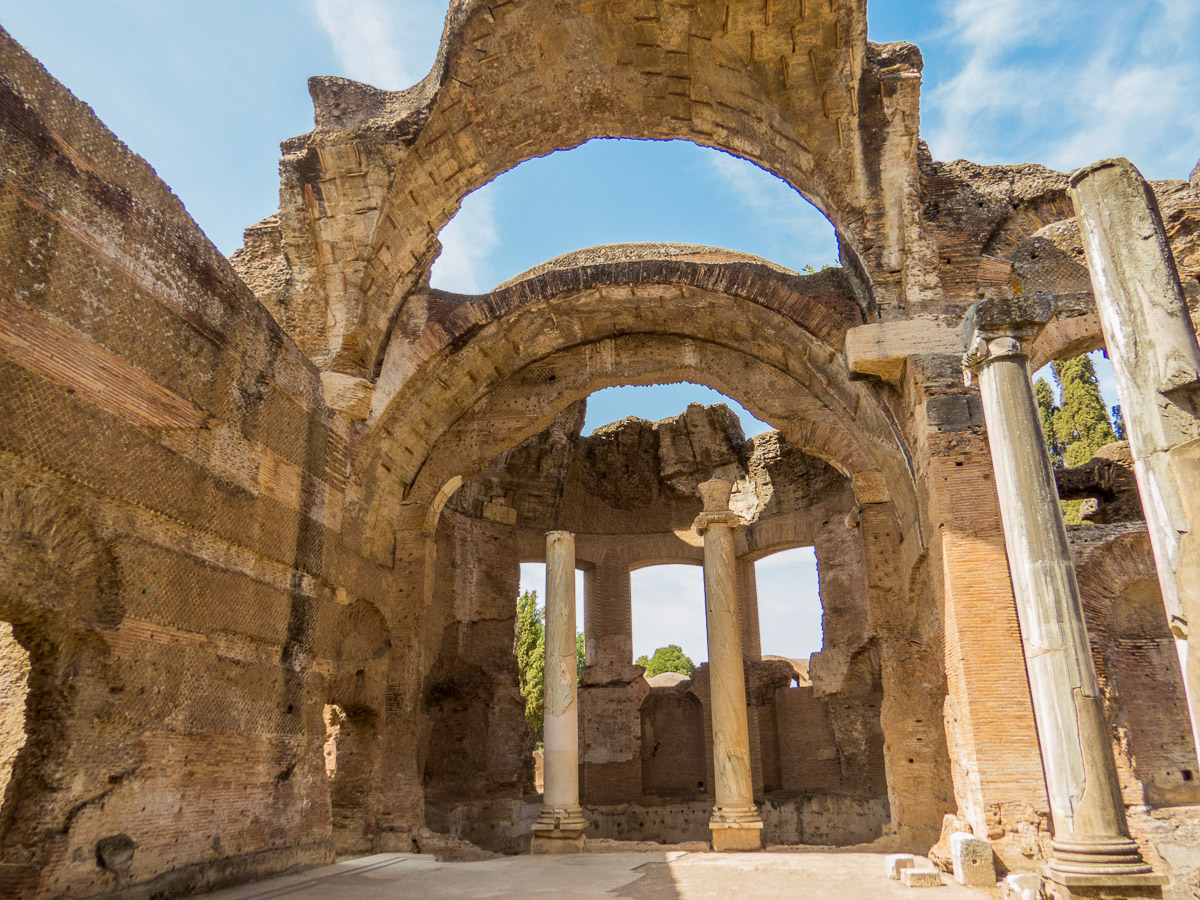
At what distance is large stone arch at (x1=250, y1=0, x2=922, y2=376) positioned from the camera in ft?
28.0

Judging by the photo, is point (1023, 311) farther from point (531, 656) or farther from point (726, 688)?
point (531, 656)

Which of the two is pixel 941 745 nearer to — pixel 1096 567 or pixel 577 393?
pixel 1096 567

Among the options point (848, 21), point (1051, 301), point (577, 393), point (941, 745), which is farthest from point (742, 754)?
point (848, 21)

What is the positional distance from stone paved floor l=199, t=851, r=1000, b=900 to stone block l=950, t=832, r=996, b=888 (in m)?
0.12

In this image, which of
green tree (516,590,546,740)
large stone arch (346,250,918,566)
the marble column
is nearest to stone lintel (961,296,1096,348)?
large stone arch (346,250,918,566)

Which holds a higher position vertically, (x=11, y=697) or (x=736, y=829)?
(x=11, y=697)

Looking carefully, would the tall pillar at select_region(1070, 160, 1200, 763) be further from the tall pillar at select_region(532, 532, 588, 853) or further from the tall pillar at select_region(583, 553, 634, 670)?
the tall pillar at select_region(583, 553, 634, 670)

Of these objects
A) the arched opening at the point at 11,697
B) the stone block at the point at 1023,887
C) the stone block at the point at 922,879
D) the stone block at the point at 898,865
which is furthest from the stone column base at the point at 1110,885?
the arched opening at the point at 11,697

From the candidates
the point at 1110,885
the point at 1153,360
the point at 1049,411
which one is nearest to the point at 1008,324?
the point at 1153,360

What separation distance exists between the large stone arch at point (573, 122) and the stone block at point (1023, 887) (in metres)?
5.53

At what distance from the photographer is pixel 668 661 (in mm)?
37344

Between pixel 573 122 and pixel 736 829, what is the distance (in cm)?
865

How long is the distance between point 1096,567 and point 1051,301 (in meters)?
4.46

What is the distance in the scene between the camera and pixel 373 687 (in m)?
9.90
